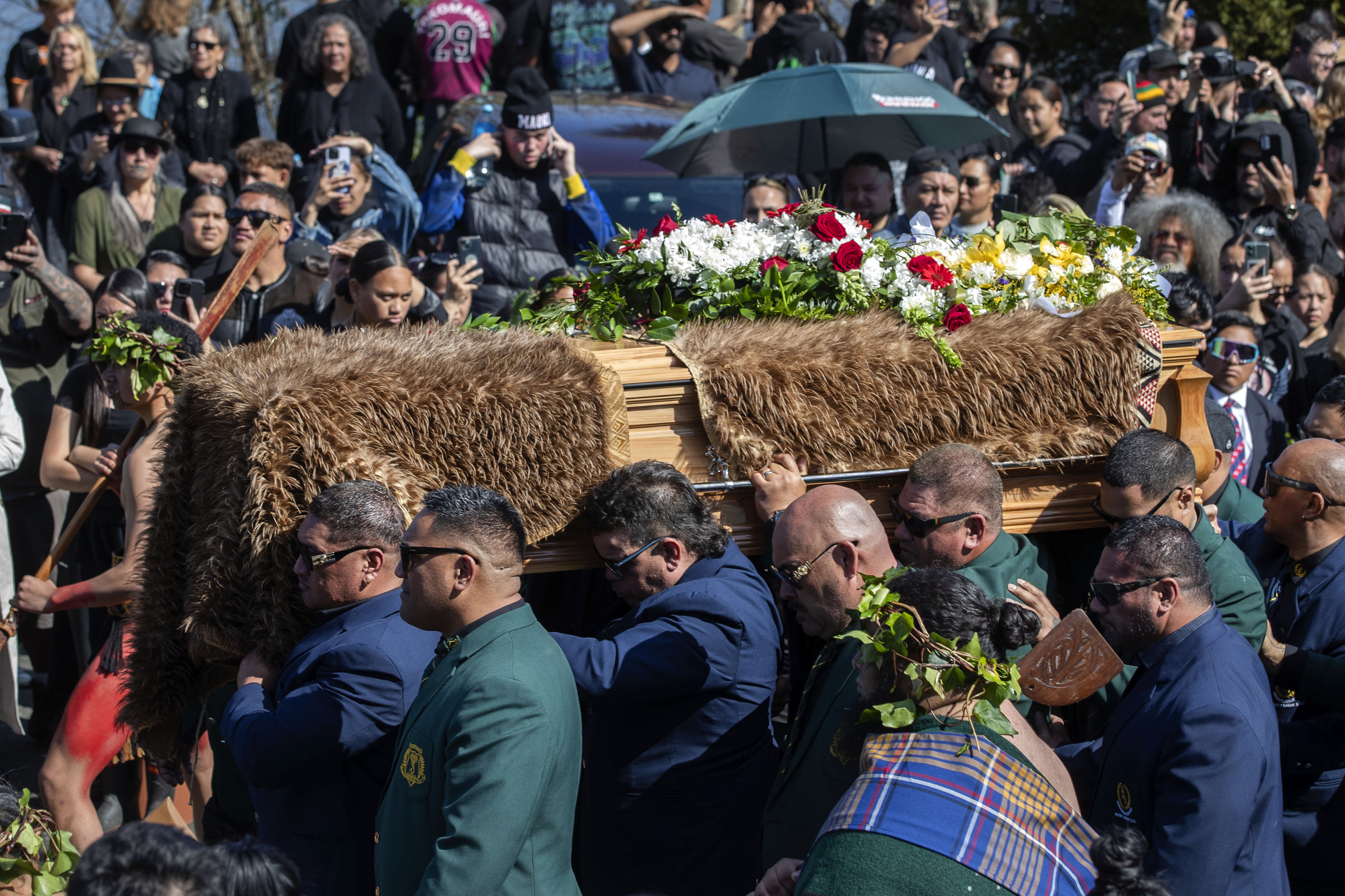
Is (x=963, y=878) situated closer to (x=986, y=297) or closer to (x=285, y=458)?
(x=285, y=458)

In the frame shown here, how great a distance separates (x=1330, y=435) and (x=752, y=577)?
7.29ft

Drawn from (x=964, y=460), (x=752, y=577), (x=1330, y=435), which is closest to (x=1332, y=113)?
(x=1330, y=435)

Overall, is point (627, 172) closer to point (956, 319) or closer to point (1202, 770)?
point (956, 319)

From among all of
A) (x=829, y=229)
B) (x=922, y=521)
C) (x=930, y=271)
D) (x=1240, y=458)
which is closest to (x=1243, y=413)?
(x=1240, y=458)

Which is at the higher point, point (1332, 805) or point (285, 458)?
point (285, 458)

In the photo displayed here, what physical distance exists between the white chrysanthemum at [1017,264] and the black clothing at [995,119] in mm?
4533

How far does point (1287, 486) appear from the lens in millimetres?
3645

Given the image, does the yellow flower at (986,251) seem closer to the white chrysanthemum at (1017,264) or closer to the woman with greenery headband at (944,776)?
the white chrysanthemum at (1017,264)

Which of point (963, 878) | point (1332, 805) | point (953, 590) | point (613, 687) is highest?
point (953, 590)

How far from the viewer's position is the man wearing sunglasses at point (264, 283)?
5.79 m

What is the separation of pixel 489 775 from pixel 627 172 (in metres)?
6.24

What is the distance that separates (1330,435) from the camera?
422 centimetres

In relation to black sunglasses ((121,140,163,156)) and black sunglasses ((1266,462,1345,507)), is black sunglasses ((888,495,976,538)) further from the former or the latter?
black sunglasses ((121,140,163,156))

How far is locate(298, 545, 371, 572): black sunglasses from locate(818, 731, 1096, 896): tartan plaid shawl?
53.5 inches
